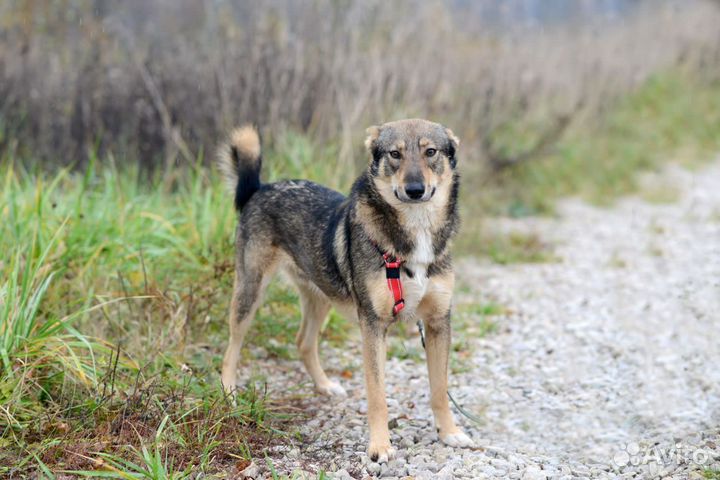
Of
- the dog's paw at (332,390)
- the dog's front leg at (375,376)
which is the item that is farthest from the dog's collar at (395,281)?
the dog's paw at (332,390)

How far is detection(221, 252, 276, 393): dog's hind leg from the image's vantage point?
445cm

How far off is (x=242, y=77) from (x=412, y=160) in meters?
3.68

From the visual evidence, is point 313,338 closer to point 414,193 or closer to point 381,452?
point 381,452

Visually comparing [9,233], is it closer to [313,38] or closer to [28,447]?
[28,447]

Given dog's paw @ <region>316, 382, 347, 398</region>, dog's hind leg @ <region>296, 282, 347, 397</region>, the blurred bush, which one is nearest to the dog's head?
dog's hind leg @ <region>296, 282, 347, 397</region>

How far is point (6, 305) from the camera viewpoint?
378 cm

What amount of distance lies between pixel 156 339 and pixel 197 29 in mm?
4930

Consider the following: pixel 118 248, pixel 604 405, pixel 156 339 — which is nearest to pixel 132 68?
pixel 118 248

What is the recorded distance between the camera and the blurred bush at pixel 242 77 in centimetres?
707

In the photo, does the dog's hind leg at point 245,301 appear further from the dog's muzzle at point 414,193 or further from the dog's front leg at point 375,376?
the dog's muzzle at point 414,193

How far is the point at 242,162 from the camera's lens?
4691 mm

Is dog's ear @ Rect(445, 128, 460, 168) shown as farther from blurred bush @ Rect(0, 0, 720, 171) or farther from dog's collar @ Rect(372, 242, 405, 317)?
blurred bush @ Rect(0, 0, 720, 171)

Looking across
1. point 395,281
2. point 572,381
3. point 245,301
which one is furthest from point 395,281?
point 572,381

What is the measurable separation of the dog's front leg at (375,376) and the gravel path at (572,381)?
15 cm
